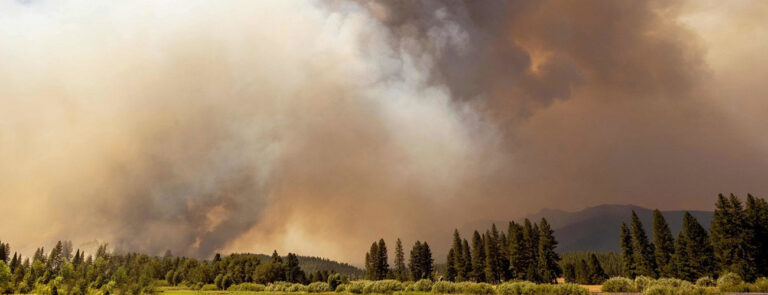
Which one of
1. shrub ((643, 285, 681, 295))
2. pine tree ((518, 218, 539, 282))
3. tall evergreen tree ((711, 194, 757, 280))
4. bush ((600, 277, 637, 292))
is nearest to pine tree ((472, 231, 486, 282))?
pine tree ((518, 218, 539, 282))

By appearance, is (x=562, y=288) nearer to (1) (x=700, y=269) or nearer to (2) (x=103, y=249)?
(1) (x=700, y=269)

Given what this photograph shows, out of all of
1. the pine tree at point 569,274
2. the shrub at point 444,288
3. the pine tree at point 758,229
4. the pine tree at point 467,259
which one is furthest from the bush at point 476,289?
the pine tree at point 569,274

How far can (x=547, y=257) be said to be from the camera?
10419 centimetres

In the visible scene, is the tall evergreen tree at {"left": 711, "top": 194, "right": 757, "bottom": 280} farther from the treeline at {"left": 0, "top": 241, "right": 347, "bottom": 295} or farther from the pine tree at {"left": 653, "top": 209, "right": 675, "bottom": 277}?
the treeline at {"left": 0, "top": 241, "right": 347, "bottom": 295}

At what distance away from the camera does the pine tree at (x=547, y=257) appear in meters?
104

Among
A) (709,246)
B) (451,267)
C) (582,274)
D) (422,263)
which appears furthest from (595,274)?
(422,263)

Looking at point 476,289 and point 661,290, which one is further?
point 476,289

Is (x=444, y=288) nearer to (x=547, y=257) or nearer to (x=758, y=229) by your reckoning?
(x=547, y=257)

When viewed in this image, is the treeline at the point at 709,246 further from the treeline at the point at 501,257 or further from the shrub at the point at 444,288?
the shrub at the point at 444,288

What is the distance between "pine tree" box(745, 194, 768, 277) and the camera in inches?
2844

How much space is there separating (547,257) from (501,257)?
832 inches

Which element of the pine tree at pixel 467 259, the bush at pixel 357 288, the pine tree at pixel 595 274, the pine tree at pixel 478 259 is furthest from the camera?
the pine tree at pixel 467 259

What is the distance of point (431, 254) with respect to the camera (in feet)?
519

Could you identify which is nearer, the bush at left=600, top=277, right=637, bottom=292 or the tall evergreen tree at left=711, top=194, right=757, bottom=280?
the bush at left=600, top=277, right=637, bottom=292
